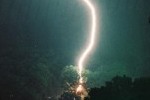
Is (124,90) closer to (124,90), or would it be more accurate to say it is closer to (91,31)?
(124,90)

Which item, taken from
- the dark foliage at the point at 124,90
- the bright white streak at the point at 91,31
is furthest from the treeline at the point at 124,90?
the bright white streak at the point at 91,31

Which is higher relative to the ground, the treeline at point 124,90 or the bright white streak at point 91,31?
the bright white streak at point 91,31

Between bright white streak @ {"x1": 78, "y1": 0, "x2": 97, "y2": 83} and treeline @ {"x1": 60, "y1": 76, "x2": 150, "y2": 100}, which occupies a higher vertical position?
bright white streak @ {"x1": 78, "y1": 0, "x2": 97, "y2": 83}

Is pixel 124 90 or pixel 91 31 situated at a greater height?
pixel 91 31

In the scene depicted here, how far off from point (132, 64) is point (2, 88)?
90.9 ft

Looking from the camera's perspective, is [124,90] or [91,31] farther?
[91,31]

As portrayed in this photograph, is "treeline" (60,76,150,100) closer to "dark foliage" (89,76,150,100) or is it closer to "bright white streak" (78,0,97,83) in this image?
"dark foliage" (89,76,150,100)

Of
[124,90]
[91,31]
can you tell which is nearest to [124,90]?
[124,90]

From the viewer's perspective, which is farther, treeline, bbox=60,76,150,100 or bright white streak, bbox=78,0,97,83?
bright white streak, bbox=78,0,97,83

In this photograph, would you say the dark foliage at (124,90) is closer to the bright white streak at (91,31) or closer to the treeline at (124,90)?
the treeline at (124,90)

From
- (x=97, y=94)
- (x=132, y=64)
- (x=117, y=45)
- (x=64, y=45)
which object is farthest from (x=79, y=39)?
(x=97, y=94)

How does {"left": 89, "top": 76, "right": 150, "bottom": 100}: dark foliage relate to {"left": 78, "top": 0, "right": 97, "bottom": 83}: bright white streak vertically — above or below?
below

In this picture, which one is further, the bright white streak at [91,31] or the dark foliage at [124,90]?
the bright white streak at [91,31]

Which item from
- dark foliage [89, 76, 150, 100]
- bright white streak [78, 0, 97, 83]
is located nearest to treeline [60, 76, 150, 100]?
dark foliage [89, 76, 150, 100]
